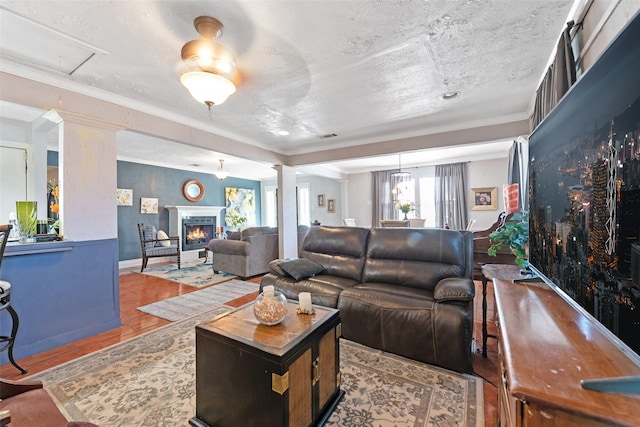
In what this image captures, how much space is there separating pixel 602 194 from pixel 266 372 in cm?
144

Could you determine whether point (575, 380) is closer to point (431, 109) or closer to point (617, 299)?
point (617, 299)

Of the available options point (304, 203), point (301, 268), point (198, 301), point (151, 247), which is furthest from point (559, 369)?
point (304, 203)

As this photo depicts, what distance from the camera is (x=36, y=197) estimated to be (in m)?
3.32

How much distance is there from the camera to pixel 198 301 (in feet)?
11.5

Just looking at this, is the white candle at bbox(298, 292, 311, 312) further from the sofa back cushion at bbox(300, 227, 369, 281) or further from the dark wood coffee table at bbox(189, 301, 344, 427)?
the sofa back cushion at bbox(300, 227, 369, 281)

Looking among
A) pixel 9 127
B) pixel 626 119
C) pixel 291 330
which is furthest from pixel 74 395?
pixel 9 127

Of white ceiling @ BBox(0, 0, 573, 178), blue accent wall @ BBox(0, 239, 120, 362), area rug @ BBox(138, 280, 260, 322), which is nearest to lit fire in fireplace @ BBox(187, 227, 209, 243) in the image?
area rug @ BBox(138, 280, 260, 322)

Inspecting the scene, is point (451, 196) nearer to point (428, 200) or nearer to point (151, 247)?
point (428, 200)

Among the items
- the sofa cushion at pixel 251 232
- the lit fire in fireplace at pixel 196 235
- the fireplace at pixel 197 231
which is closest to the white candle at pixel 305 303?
the sofa cushion at pixel 251 232

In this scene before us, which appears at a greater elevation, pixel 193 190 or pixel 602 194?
pixel 193 190

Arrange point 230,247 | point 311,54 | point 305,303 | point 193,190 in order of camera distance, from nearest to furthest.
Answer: point 305,303
point 311,54
point 230,247
point 193,190

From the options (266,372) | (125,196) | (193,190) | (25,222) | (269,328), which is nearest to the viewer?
(266,372)

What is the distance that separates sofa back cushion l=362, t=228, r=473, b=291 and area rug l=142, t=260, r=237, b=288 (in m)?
3.03

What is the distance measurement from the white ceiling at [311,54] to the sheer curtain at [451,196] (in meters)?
3.57
